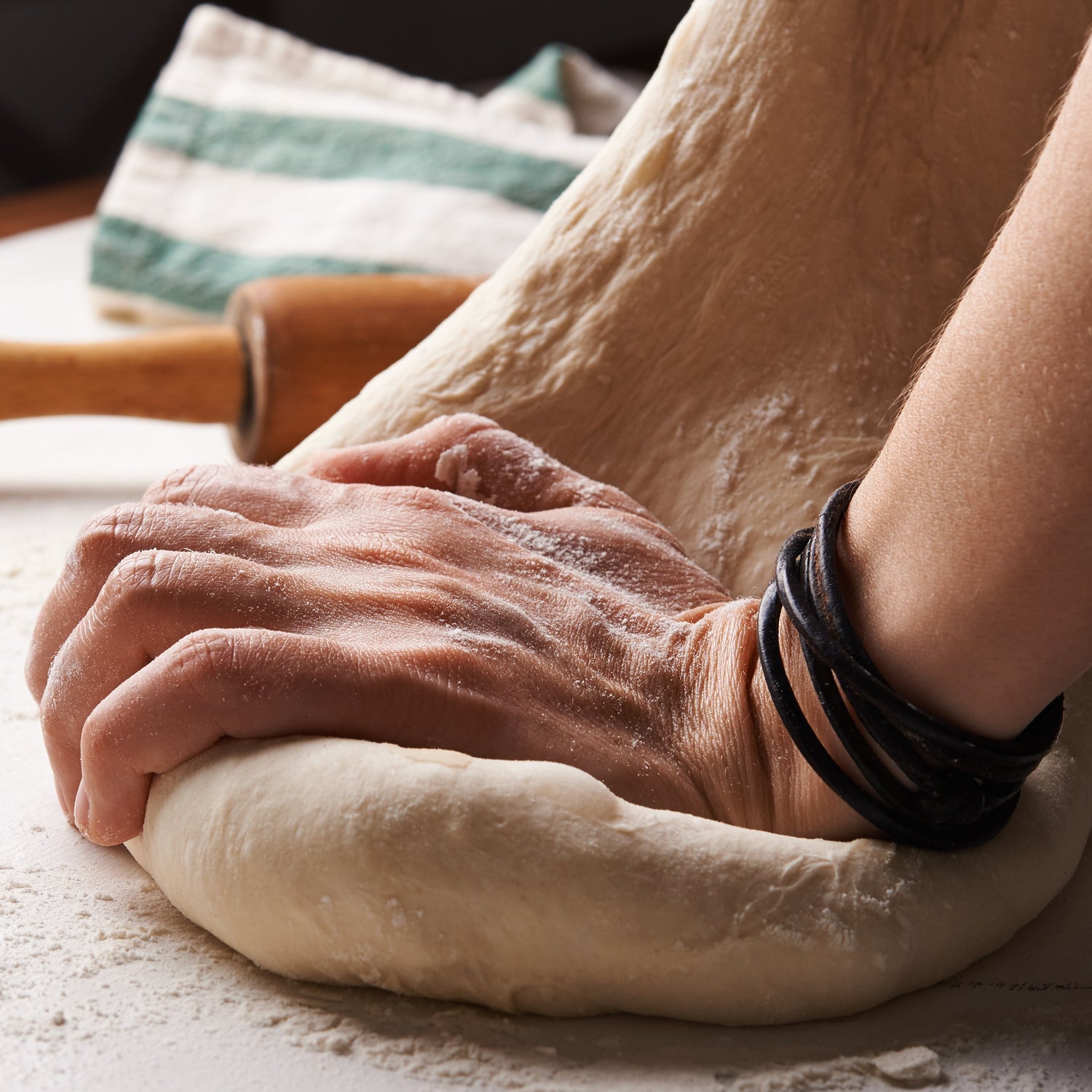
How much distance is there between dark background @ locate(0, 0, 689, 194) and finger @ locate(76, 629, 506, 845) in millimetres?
2922

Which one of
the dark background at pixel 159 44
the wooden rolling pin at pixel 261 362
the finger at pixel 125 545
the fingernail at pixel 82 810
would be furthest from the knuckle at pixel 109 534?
the dark background at pixel 159 44

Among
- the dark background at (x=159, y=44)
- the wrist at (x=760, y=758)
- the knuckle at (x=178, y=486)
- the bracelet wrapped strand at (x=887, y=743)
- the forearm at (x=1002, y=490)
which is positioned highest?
the forearm at (x=1002, y=490)

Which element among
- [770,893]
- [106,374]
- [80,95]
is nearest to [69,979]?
[770,893]

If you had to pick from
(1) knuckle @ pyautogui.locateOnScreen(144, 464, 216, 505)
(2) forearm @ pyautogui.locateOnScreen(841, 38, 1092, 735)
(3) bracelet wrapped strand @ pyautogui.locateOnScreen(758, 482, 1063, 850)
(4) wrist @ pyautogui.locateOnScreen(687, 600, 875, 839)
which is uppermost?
(2) forearm @ pyautogui.locateOnScreen(841, 38, 1092, 735)

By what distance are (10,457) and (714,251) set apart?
2.98 feet

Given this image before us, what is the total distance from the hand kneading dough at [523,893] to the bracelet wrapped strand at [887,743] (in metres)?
0.03

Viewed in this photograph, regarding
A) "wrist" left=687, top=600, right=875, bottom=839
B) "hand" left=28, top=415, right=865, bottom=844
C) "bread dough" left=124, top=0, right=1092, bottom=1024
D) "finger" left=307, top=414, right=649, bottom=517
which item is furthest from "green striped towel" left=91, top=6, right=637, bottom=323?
"wrist" left=687, top=600, right=875, bottom=839

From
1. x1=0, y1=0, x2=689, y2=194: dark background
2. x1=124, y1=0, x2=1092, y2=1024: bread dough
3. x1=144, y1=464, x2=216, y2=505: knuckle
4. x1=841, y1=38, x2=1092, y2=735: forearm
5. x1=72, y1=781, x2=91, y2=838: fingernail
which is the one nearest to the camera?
x1=841, y1=38, x2=1092, y2=735: forearm

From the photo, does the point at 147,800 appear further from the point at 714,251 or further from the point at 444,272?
the point at 444,272

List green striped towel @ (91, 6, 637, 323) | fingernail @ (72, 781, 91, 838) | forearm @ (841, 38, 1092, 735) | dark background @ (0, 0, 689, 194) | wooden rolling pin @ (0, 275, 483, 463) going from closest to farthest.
A: 1. forearm @ (841, 38, 1092, 735)
2. fingernail @ (72, 781, 91, 838)
3. wooden rolling pin @ (0, 275, 483, 463)
4. green striped towel @ (91, 6, 637, 323)
5. dark background @ (0, 0, 689, 194)

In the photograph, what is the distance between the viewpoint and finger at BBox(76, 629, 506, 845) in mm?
534

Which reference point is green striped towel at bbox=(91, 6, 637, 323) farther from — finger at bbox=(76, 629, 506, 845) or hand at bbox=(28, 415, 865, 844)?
finger at bbox=(76, 629, 506, 845)

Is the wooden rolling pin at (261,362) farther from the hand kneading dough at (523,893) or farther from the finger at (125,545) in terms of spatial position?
the hand kneading dough at (523,893)

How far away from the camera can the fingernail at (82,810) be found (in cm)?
58
